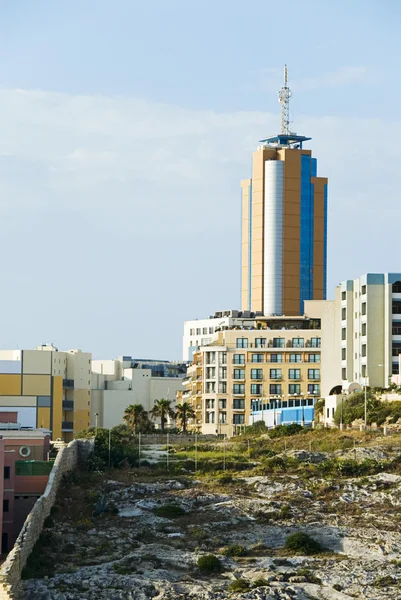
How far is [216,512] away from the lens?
298 feet

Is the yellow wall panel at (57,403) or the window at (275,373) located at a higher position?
the window at (275,373)

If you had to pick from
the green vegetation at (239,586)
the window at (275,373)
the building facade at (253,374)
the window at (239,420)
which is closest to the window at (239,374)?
the building facade at (253,374)

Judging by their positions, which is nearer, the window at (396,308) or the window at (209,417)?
the window at (396,308)

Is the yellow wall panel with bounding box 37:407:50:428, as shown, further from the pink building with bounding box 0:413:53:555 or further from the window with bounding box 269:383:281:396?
the pink building with bounding box 0:413:53:555

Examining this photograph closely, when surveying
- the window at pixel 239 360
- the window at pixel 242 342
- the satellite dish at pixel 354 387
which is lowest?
the satellite dish at pixel 354 387

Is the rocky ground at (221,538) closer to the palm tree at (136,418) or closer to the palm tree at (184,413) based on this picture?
the palm tree at (136,418)

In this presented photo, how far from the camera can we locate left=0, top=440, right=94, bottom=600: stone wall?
71.9 metres

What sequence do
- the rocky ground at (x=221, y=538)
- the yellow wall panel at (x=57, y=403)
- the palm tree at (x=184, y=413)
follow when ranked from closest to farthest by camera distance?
the rocky ground at (x=221, y=538)
the palm tree at (x=184, y=413)
the yellow wall panel at (x=57, y=403)

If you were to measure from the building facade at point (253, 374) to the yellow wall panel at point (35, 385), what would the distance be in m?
23.9

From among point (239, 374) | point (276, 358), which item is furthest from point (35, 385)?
point (276, 358)

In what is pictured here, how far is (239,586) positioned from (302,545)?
28.9ft

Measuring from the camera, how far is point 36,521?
8212 centimetres

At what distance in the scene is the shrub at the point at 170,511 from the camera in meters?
90.6

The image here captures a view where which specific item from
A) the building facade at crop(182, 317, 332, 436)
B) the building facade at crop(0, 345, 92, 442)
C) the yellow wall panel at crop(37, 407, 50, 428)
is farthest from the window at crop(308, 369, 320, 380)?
the yellow wall panel at crop(37, 407, 50, 428)
